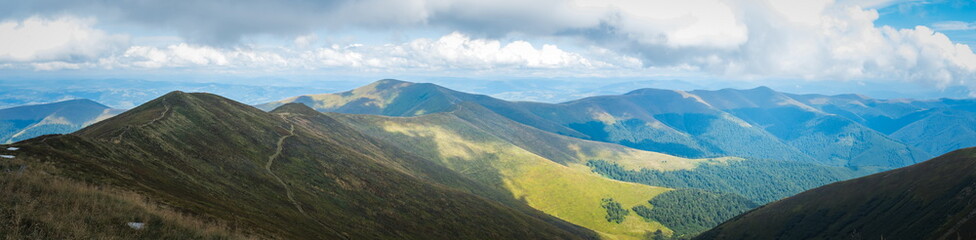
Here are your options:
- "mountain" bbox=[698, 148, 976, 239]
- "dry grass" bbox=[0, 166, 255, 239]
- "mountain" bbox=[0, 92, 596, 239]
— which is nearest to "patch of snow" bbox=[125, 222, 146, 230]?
"dry grass" bbox=[0, 166, 255, 239]

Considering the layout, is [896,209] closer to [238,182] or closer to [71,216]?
[238,182]

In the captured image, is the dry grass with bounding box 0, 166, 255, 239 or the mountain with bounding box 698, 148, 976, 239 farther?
the mountain with bounding box 698, 148, 976, 239

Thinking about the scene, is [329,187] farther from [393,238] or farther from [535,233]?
[535,233]

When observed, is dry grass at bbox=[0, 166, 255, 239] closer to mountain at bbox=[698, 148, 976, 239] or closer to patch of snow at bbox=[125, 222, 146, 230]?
patch of snow at bbox=[125, 222, 146, 230]

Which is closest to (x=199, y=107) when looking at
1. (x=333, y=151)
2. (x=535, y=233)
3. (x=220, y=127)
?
(x=220, y=127)

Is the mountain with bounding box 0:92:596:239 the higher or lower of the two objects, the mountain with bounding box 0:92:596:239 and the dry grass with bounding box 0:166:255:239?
the lower

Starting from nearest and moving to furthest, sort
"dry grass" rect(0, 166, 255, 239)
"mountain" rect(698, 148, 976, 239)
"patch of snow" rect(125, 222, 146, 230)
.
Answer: "dry grass" rect(0, 166, 255, 239) < "patch of snow" rect(125, 222, 146, 230) < "mountain" rect(698, 148, 976, 239)

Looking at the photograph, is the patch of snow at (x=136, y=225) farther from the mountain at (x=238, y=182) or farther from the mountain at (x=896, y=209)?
the mountain at (x=896, y=209)
